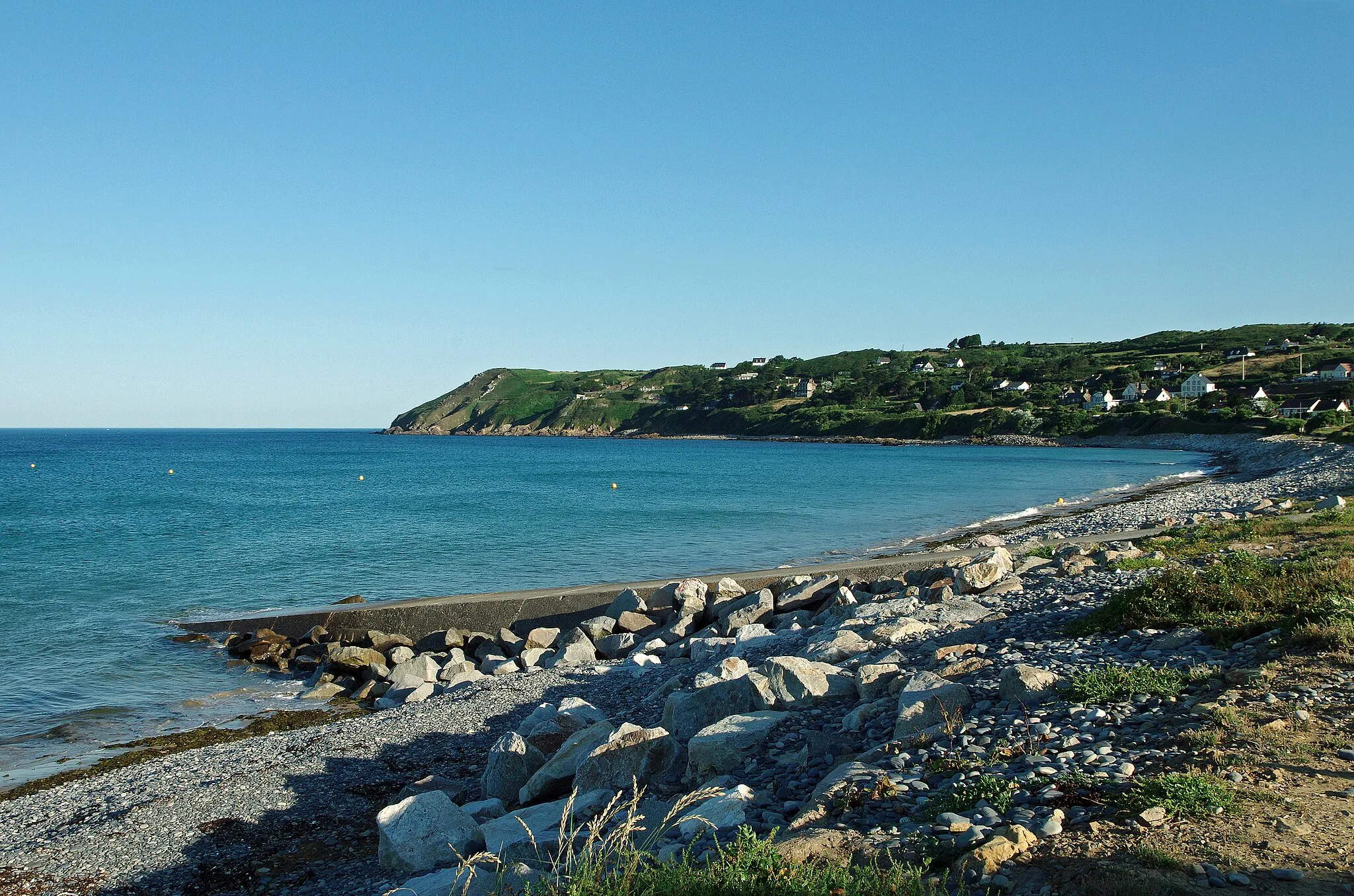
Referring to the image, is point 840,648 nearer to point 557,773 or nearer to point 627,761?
point 627,761

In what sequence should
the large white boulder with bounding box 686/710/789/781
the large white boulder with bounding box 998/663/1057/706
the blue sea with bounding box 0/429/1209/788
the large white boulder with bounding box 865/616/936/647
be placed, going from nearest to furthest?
the large white boulder with bounding box 998/663/1057/706, the large white boulder with bounding box 686/710/789/781, the large white boulder with bounding box 865/616/936/647, the blue sea with bounding box 0/429/1209/788

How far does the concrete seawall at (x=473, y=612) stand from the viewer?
749 inches

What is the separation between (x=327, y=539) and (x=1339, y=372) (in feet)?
443

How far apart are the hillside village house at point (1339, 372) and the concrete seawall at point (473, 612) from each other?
124 meters

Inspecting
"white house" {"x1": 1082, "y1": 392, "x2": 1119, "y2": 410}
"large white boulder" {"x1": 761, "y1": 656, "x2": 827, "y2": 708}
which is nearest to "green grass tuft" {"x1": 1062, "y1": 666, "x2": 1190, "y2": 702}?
"large white boulder" {"x1": 761, "y1": 656, "x2": 827, "y2": 708}

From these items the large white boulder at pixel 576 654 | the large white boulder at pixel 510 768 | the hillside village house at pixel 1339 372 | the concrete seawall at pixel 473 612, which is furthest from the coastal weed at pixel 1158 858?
the hillside village house at pixel 1339 372

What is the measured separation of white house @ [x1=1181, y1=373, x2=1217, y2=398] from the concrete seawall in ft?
410

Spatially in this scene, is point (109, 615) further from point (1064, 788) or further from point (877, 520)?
point (877, 520)

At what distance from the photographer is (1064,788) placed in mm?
5352

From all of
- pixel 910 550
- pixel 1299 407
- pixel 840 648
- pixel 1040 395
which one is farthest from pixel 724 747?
pixel 1040 395

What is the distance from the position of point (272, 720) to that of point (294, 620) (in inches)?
235

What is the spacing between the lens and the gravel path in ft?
26.3

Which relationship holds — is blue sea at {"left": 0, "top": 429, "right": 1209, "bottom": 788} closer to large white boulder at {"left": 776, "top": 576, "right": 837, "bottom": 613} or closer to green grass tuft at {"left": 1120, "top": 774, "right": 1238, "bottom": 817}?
large white boulder at {"left": 776, "top": 576, "right": 837, "bottom": 613}

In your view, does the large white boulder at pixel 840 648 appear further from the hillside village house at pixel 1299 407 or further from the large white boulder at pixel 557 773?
the hillside village house at pixel 1299 407
